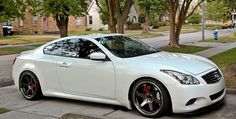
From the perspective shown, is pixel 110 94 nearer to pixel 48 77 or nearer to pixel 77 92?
pixel 77 92

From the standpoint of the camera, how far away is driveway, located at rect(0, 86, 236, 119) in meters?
6.68

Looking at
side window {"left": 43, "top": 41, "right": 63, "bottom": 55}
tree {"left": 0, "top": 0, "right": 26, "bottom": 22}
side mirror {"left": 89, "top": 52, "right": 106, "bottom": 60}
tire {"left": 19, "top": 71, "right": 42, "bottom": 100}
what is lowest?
tire {"left": 19, "top": 71, "right": 42, "bottom": 100}

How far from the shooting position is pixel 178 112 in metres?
6.38

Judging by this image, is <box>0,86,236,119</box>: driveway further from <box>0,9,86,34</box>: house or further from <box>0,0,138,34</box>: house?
<box>0,9,86,34</box>: house

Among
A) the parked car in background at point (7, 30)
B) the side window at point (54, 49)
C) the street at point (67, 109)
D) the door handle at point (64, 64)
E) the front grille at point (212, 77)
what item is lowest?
the street at point (67, 109)

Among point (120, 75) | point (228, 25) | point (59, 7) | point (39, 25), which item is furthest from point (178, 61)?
point (228, 25)

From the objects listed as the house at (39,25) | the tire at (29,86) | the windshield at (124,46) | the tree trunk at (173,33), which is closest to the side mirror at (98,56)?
the windshield at (124,46)

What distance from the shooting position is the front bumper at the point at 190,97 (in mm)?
6242

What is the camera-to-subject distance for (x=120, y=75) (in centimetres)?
689

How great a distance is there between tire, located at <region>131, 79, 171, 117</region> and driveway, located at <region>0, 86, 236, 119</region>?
161 millimetres

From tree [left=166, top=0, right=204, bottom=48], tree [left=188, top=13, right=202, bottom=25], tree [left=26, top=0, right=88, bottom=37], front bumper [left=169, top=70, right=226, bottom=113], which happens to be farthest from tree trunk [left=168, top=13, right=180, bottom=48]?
tree [left=188, top=13, right=202, bottom=25]

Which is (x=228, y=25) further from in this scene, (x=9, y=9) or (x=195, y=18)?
(x=9, y=9)

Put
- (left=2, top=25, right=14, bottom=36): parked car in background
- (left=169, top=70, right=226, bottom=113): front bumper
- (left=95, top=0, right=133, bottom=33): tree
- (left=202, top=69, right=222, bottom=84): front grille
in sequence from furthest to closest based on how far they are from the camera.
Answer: (left=2, top=25, right=14, bottom=36): parked car in background
(left=95, top=0, right=133, bottom=33): tree
(left=202, top=69, right=222, bottom=84): front grille
(left=169, top=70, right=226, bottom=113): front bumper

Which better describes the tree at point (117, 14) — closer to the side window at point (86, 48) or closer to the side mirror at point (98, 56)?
the side window at point (86, 48)
